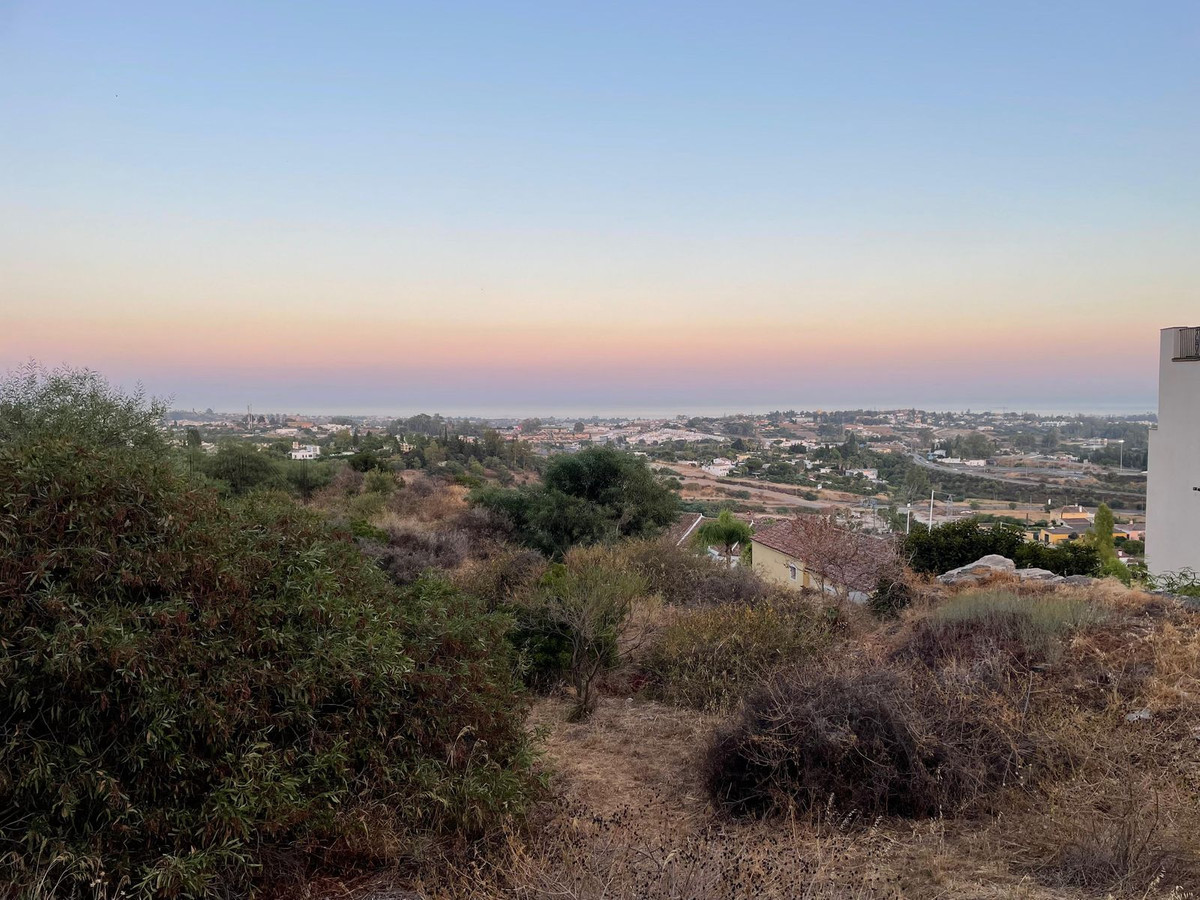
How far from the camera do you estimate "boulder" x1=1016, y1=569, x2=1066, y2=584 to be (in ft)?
33.6

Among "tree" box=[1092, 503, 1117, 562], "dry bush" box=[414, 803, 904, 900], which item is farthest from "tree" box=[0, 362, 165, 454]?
"tree" box=[1092, 503, 1117, 562]

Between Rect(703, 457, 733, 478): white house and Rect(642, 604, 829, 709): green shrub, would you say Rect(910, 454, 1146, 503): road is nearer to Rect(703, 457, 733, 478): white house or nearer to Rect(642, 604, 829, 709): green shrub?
Rect(703, 457, 733, 478): white house

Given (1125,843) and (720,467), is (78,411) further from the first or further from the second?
(720,467)

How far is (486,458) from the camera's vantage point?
36.5 meters

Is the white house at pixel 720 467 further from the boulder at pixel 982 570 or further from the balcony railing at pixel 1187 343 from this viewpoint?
the boulder at pixel 982 570

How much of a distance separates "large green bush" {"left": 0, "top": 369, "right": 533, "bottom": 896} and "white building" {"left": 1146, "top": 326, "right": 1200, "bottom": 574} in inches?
576

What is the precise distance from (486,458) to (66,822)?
33915 mm

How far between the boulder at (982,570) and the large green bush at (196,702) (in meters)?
9.19

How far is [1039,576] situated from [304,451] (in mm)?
28633

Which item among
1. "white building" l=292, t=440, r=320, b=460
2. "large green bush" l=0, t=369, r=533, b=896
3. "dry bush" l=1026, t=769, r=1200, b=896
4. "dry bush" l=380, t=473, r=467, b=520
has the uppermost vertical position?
"large green bush" l=0, t=369, r=533, b=896

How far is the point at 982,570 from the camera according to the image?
11.5 m

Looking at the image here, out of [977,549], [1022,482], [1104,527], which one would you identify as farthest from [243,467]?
[1022,482]

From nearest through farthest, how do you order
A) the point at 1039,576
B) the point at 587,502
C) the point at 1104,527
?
the point at 1039,576
the point at 587,502
the point at 1104,527

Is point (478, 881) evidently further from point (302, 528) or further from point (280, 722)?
point (302, 528)
